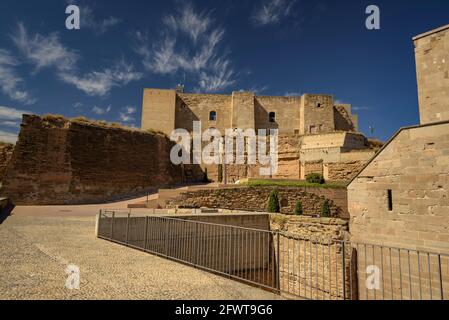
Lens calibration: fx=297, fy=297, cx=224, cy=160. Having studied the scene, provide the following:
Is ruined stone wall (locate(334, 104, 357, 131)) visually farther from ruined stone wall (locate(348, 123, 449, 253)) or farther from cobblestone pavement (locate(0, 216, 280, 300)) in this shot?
cobblestone pavement (locate(0, 216, 280, 300))

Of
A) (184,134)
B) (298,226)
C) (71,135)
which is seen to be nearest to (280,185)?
(298,226)

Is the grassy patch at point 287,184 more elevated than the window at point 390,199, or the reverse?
the grassy patch at point 287,184

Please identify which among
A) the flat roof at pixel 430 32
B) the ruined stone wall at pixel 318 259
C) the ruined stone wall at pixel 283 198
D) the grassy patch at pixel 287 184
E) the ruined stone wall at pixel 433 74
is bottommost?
the ruined stone wall at pixel 318 259

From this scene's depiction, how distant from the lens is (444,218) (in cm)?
758

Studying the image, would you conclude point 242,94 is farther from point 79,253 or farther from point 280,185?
point 79,253

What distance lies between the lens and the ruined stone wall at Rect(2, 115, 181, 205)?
20406mm

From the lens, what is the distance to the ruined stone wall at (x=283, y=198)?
21.1m

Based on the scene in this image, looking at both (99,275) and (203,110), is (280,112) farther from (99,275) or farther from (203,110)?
(99,275)

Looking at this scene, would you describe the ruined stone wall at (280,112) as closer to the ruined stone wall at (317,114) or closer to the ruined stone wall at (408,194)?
the ruined stone wall at (317,114)

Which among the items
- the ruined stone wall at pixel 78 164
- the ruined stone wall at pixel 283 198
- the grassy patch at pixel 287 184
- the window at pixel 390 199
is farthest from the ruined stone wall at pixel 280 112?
the window at pixel 390 199

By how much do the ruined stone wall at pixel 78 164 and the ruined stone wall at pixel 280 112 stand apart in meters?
16.5

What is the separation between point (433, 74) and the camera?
895 centimetres
